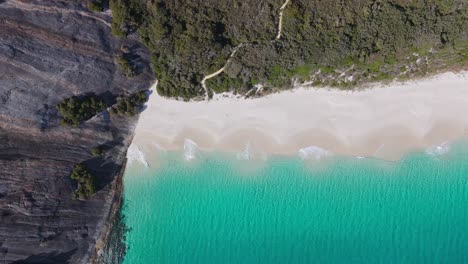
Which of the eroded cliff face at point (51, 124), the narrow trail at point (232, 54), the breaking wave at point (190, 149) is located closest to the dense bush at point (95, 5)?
the eroded cliff face at point (51, 124)

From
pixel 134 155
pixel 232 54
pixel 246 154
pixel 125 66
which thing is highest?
pixel 232 54

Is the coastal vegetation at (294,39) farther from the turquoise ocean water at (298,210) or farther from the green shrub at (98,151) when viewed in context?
the turquoise ocean water at (298,210)

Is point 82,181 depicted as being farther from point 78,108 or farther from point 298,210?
point 298,210

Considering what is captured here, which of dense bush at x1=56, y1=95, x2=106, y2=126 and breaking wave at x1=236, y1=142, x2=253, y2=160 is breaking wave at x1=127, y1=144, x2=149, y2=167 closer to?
dense bush at x1=56, y1=95, x2=106, y2=126

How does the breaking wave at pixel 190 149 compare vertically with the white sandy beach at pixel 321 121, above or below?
below

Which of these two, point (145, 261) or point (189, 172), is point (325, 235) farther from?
point (145, 261)

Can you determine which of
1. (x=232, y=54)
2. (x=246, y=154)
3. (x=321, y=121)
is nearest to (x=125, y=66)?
(x=232, y=54)

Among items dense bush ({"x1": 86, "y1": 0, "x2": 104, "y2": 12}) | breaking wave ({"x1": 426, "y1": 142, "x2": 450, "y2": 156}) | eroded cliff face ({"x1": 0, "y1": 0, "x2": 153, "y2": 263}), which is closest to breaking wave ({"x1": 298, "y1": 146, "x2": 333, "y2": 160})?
breaking wave ({"x1": 426, "y1": 142, "x2": 450, "y2": 156})
